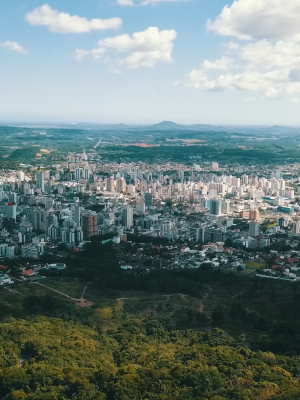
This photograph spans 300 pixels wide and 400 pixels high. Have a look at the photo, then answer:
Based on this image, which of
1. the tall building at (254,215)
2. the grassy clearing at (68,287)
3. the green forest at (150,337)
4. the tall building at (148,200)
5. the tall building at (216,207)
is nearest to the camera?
the green forest at (150,337)

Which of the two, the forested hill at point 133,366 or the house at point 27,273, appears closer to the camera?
the forested hill at point 133,366

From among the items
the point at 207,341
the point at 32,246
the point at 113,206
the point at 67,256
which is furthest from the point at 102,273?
the point at 113,206

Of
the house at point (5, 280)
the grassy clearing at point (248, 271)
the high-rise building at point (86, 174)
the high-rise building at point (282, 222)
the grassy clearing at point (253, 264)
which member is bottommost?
the grassy clearing at point (253, 264)

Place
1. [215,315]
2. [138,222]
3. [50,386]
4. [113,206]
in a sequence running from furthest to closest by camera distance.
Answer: [113,206], [138,222], [215,315], [50,386]

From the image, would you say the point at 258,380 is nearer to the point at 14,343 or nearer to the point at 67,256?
the point at 14,343

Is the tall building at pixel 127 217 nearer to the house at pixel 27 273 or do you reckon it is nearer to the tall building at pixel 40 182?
the house at pixel 27 273

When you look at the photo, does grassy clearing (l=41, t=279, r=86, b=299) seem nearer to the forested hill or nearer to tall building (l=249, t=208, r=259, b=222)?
the forested hill

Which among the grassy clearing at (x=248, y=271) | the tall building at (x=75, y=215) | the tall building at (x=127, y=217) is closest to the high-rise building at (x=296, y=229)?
the grassy clearing at (x=248, y=271)

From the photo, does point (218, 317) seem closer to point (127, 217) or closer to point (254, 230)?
point (254, 230)
